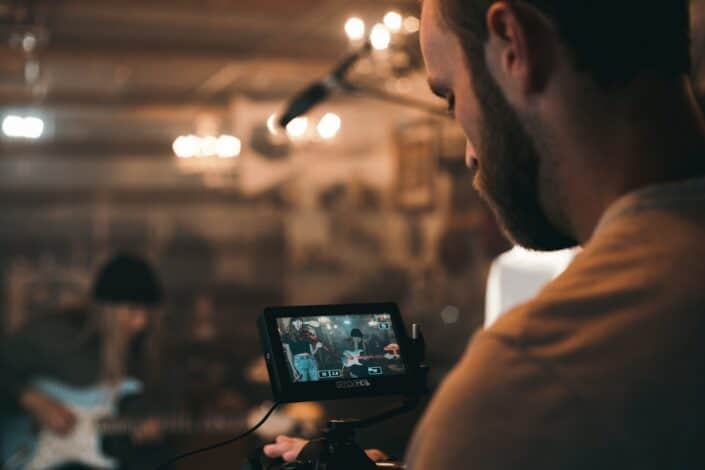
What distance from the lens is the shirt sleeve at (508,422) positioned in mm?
545

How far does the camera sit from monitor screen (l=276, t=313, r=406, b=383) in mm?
945

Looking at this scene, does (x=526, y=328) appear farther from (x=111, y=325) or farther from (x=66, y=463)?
(x=111, y=325)

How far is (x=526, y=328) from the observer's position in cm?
57

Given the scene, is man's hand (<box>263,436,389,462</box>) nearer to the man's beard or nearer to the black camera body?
the black camera body

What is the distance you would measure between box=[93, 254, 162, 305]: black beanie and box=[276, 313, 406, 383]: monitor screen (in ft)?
12.5

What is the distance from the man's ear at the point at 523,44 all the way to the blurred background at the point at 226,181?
16.2 feet

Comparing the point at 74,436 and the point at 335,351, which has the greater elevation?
the point at 335,351

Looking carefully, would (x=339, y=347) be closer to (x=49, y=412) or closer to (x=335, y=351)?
(x=335, y=351)

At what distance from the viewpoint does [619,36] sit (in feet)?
2.07

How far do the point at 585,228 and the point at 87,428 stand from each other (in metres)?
3.91

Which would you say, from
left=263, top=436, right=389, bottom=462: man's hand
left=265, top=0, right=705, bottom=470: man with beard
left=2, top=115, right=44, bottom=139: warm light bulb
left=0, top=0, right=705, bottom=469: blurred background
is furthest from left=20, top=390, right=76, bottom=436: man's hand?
left=265, top=0, right=705, bottom=470: man with beard

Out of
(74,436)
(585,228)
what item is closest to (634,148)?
(585,228)

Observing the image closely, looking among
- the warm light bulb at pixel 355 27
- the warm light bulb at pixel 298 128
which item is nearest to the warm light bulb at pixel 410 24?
the warm light bulb at pixel 355 27

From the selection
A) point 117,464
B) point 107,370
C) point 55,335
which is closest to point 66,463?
point 117,464
